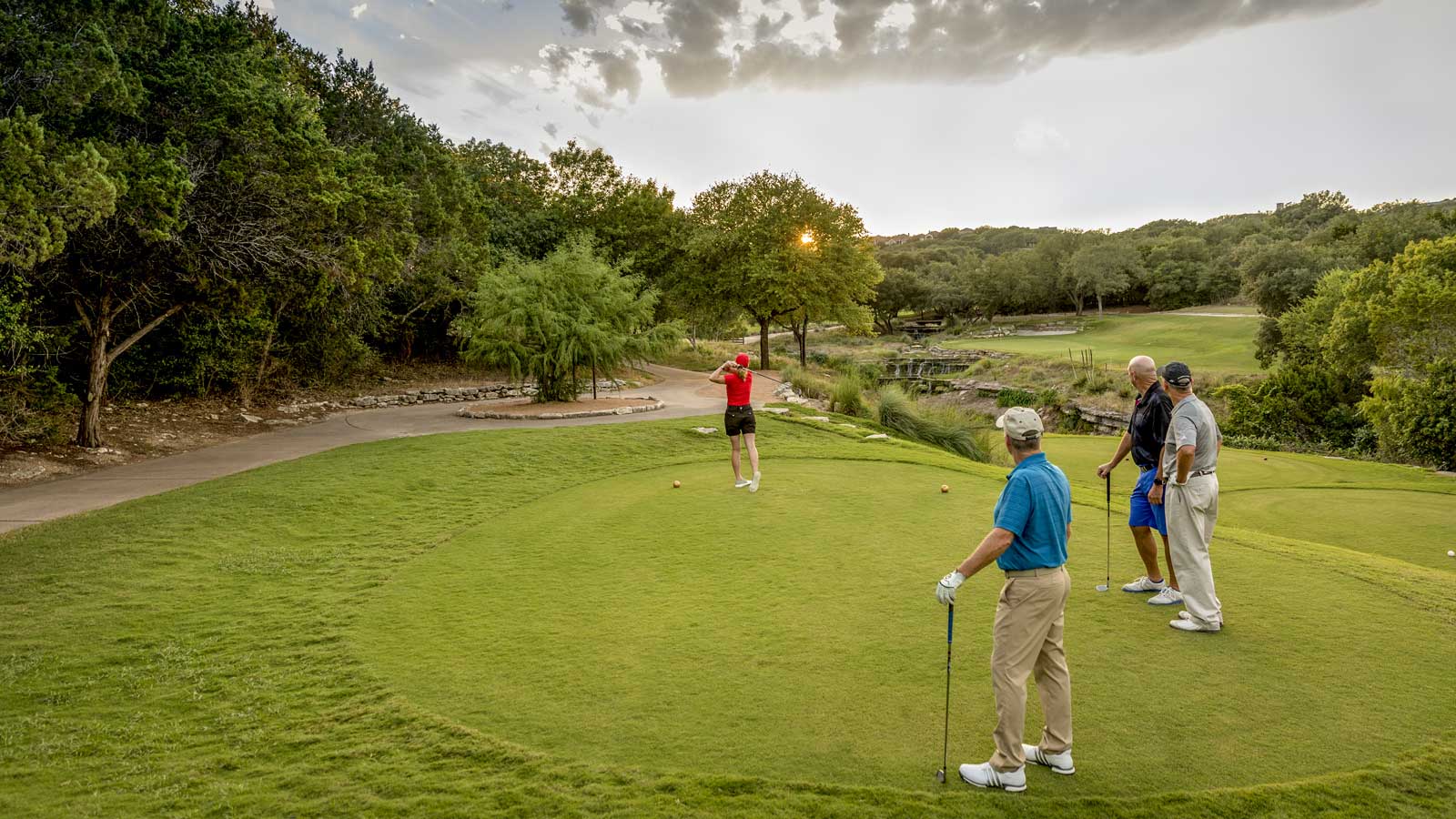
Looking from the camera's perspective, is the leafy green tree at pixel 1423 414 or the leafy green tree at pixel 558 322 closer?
the leafy green tree at pixel 1423 414

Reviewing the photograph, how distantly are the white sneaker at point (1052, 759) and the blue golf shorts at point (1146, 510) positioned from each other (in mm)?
3166

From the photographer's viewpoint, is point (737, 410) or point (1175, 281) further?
point (1175, 281)

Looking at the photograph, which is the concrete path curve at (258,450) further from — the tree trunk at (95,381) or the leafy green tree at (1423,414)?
the leafy green tree at (1423,414)

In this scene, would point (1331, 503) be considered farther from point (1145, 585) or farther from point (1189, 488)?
point (1189, 488)

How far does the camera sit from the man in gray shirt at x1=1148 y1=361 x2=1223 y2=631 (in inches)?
223

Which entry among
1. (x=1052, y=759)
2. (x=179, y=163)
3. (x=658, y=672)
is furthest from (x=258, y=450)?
(x=1052, y=759)

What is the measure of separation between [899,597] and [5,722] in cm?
597

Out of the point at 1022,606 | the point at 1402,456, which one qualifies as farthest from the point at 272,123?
the point at 1402,456

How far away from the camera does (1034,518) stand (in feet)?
12.4

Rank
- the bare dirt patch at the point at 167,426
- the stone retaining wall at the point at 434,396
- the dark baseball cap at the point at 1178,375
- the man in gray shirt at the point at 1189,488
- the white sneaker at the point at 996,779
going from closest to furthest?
1. the white sneaker at the point at 996,779
2. the man in gray shirt at the point at 1189,488
3. the dark baseball cap at the point at 1178,375
4. the bare dirt patch at the point at 167,426
5. the stone retaining wall at the point at 434,396

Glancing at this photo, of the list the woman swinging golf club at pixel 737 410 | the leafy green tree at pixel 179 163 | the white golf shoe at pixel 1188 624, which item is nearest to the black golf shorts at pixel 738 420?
the woman swinging golf club at pixel 737 410

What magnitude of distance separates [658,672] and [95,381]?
15.9 meters

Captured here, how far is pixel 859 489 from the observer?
34.1 ft

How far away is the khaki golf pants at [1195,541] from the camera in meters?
5.55
